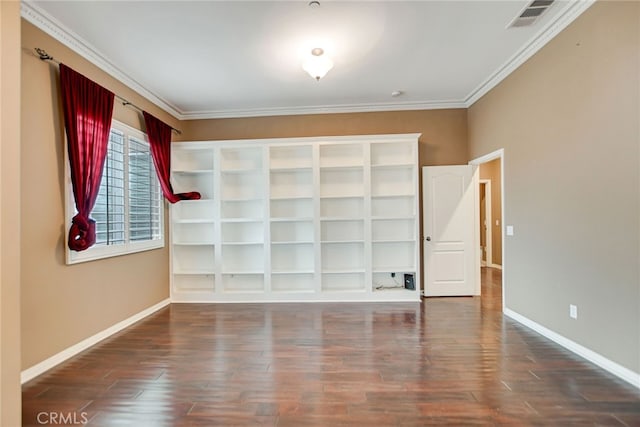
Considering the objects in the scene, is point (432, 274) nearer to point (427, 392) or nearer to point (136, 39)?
point (427, 392)

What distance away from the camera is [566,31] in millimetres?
2717

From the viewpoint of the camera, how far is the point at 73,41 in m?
2.82

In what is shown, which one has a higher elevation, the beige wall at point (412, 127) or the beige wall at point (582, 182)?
the beige wall at point (412, 127)

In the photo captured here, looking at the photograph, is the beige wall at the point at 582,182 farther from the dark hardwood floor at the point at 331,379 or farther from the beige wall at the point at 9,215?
the beige wall at the point at 9,215

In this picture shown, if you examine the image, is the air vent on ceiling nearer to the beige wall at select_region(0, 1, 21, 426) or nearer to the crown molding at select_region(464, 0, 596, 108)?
the crown molding at select_region(464, 0, 596, 108)

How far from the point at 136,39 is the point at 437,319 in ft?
14.9

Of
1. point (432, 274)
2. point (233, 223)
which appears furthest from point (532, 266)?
point (233, 223)

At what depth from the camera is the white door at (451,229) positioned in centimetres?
461

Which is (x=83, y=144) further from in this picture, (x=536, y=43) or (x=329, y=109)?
(x=536, y=43)

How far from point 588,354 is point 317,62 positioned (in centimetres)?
370

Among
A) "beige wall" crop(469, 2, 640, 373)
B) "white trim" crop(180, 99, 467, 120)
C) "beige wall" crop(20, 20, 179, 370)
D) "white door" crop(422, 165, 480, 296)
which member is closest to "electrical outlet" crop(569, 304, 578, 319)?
"beige wall" crop(469, 2, 640, 373)

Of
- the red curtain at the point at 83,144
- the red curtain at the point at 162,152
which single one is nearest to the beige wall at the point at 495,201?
the red curtain at the point at 162,152

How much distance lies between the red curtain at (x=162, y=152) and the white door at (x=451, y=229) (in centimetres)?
367

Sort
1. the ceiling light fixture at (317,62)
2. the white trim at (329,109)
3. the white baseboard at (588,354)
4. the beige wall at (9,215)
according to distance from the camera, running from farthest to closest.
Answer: the white trim at (329,109)
the ceiling light fixture at (317,62)
the white baseboard at (588,354)
the beige wall at (9,215)
